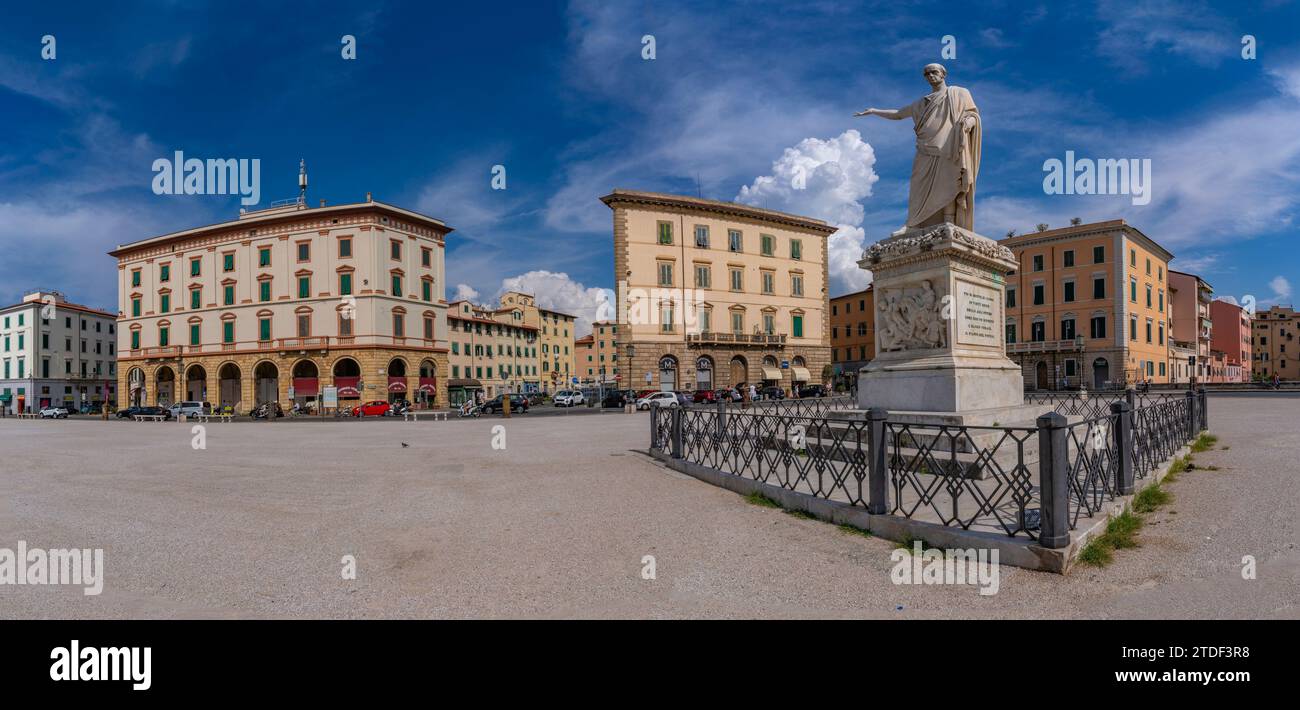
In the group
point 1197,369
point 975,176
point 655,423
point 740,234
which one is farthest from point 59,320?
point 1197,369

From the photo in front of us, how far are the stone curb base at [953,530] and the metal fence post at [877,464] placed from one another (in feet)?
0.38

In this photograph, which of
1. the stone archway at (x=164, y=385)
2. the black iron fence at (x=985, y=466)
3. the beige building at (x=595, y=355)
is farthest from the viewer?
the beige building at (x=595, y=355)

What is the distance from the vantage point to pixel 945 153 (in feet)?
30.9

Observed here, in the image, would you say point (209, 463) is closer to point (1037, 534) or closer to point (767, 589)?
point (767, 589)

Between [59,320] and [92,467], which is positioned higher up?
[59,320]

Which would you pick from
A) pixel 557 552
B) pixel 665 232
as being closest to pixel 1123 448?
pixel 557 552

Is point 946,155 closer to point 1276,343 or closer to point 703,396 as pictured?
point 703,396

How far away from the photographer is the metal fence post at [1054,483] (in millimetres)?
4461

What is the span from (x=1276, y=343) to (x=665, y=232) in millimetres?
111008

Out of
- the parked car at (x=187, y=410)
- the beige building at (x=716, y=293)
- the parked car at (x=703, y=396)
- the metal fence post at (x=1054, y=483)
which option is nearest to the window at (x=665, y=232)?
the beige building at (x=716, y=293)

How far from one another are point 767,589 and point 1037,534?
2326 mm

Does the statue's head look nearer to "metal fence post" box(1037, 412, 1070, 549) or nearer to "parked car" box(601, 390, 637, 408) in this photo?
"metal fence post" box(1037, 412, 1070, 549)

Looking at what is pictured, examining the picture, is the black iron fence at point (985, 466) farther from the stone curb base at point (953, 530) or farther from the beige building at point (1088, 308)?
the beige building at point (1088, 308)
